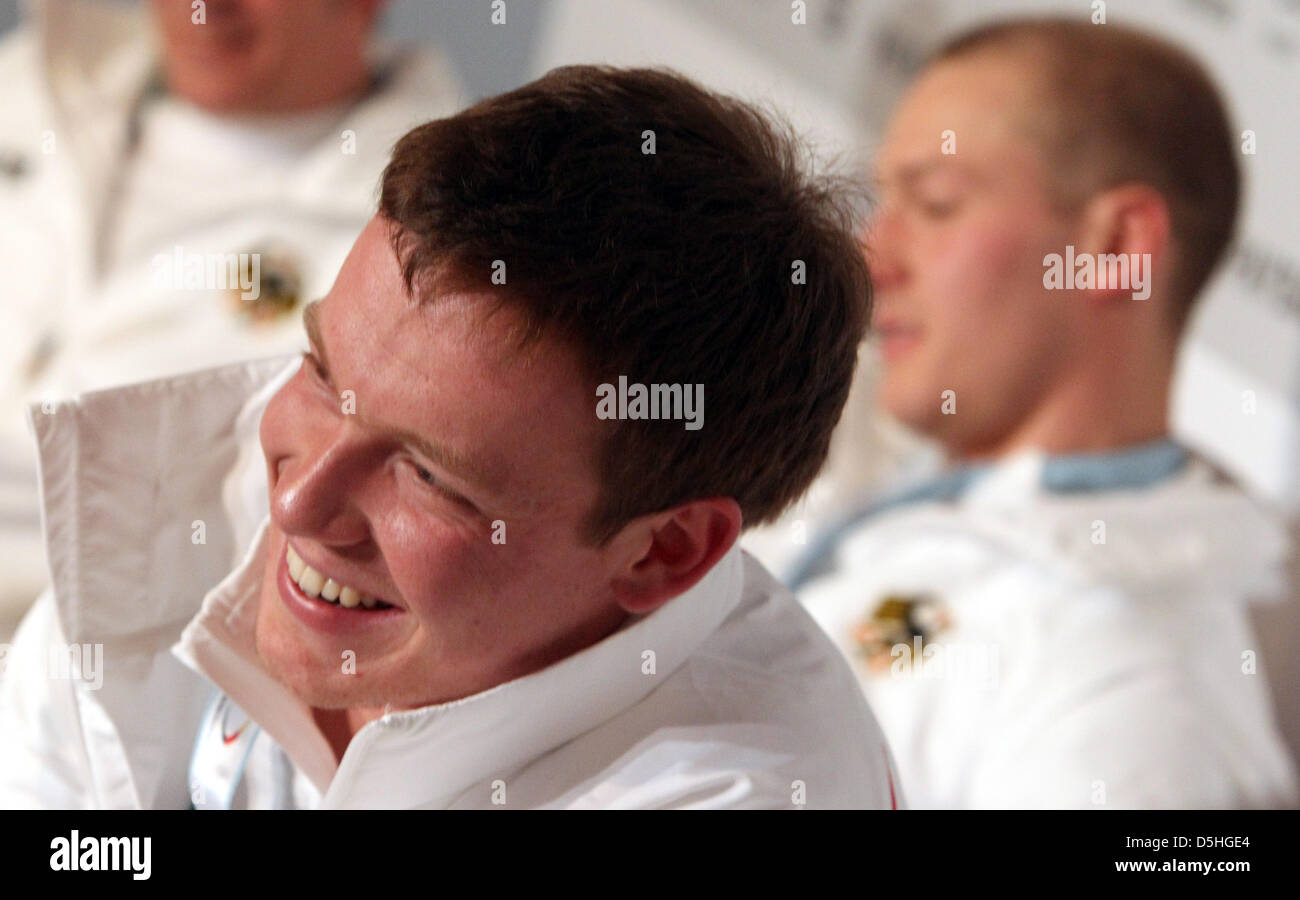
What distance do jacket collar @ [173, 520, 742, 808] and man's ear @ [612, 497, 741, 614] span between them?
1 cm

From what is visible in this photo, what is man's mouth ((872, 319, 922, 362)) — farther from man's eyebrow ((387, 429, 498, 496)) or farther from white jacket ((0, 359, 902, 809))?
man's eyebrow ((387, 429, 498, 496))

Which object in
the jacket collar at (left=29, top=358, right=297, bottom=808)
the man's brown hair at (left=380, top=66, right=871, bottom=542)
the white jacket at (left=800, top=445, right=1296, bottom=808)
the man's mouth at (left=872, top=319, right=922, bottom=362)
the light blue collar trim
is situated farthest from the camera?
the man's mouth at (left=872, top=319, right=922, bottom=362)

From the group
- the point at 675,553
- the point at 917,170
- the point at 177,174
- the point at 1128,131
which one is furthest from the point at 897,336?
the point at 675,553

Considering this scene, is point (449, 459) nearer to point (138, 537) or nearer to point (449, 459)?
point (449, 459)

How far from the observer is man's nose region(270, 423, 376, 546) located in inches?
21.1

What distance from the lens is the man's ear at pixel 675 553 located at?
23.1 inches

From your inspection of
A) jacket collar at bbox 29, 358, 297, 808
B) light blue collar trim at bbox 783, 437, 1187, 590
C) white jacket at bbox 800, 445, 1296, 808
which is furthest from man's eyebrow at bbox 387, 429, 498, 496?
light blue collar trim at bbox 783, 437, 1187, 590

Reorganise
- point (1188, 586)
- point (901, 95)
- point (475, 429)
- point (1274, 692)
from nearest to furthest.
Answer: point (475, 429)
point (1188, 586)
point (1274, 692)
point (901, 95)

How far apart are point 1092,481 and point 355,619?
93 cm

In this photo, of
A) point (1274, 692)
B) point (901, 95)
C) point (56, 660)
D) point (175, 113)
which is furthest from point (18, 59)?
point (1274, 692)

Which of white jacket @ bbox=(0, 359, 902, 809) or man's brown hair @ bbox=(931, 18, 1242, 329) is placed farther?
man's brown hair @ bbox=(931, 18, 1242, 329)

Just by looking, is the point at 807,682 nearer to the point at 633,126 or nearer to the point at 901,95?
the point at 633,126

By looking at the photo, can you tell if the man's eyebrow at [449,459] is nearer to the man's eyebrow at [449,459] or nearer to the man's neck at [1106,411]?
the man's eyebrow at [449,459]
